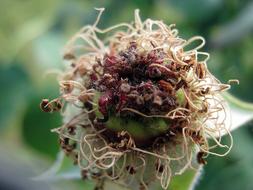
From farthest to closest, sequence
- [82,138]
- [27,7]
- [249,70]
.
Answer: [27,7]
[249,70]
[82,138]

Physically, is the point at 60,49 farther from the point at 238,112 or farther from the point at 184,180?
the point at 184,180

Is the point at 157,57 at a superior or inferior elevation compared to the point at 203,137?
superior

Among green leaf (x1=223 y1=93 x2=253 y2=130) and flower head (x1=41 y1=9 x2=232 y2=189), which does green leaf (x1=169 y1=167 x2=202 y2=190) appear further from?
green leaf (x1=223 y1=93 x2=253 y2=130)

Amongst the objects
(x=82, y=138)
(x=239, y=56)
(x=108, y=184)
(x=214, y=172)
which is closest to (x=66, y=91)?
(x=82, y=138)

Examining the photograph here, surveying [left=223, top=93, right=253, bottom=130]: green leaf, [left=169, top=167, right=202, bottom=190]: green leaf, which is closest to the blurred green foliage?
[left=223, top=93, right=253, bottom=130]: green leaf

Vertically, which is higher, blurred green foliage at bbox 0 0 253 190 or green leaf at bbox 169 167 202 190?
blurred green foliage at bbox 0 0 253 190

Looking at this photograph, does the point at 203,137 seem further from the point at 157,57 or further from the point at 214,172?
the point at 214,172
